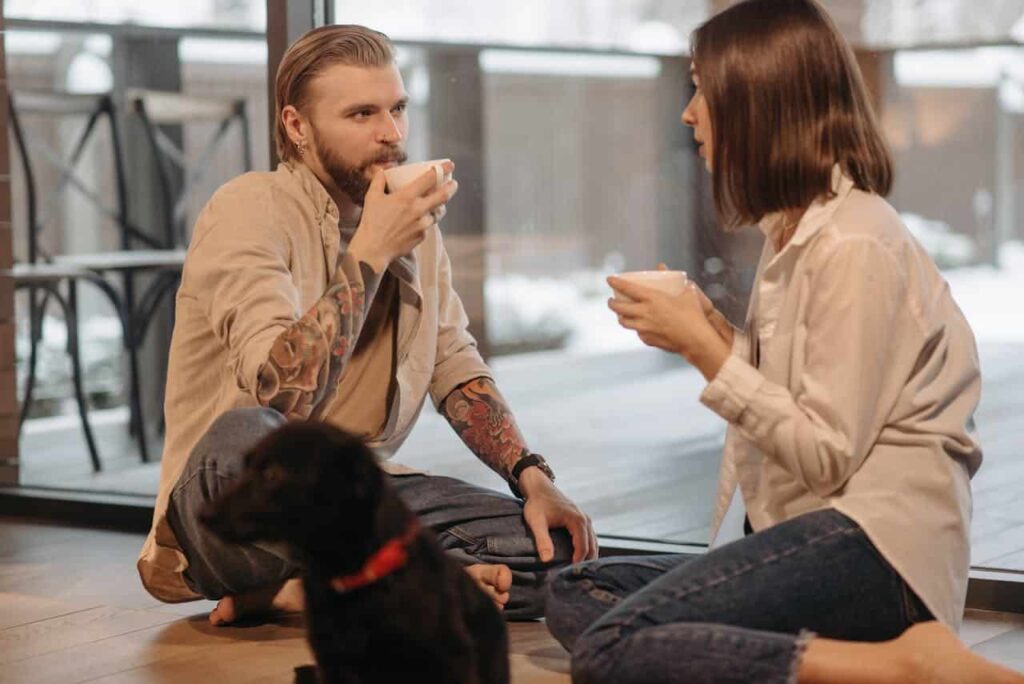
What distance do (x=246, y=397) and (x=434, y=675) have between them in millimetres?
843

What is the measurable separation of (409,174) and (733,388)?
654 millimetres

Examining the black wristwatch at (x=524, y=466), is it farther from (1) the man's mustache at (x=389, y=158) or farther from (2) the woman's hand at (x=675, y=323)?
(2) the woman's hand at (x=675, y=323)

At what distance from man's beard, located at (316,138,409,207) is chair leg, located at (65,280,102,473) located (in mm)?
1665

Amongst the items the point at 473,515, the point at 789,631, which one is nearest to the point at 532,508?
the point at 473,515

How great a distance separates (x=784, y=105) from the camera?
5.68ft

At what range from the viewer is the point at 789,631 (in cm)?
176

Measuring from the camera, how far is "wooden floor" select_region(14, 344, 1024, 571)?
2.80 meters

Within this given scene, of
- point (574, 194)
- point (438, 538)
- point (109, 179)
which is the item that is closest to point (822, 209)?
point (438, 538)

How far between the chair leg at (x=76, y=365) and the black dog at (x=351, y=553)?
244 cm

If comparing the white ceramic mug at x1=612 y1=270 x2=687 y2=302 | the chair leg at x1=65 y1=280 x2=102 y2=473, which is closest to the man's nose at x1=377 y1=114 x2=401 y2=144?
the white ceramic mug at x1=612 y1=270 x2=687 y2=302

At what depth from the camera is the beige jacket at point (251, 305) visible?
2156 millimetres

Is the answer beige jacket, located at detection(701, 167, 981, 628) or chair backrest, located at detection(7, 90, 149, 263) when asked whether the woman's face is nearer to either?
beige jacket, located at detection(701, 167, 981, 628)

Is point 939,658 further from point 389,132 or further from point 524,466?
point 389,132

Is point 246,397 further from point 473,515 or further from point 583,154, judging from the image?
point 583,154
